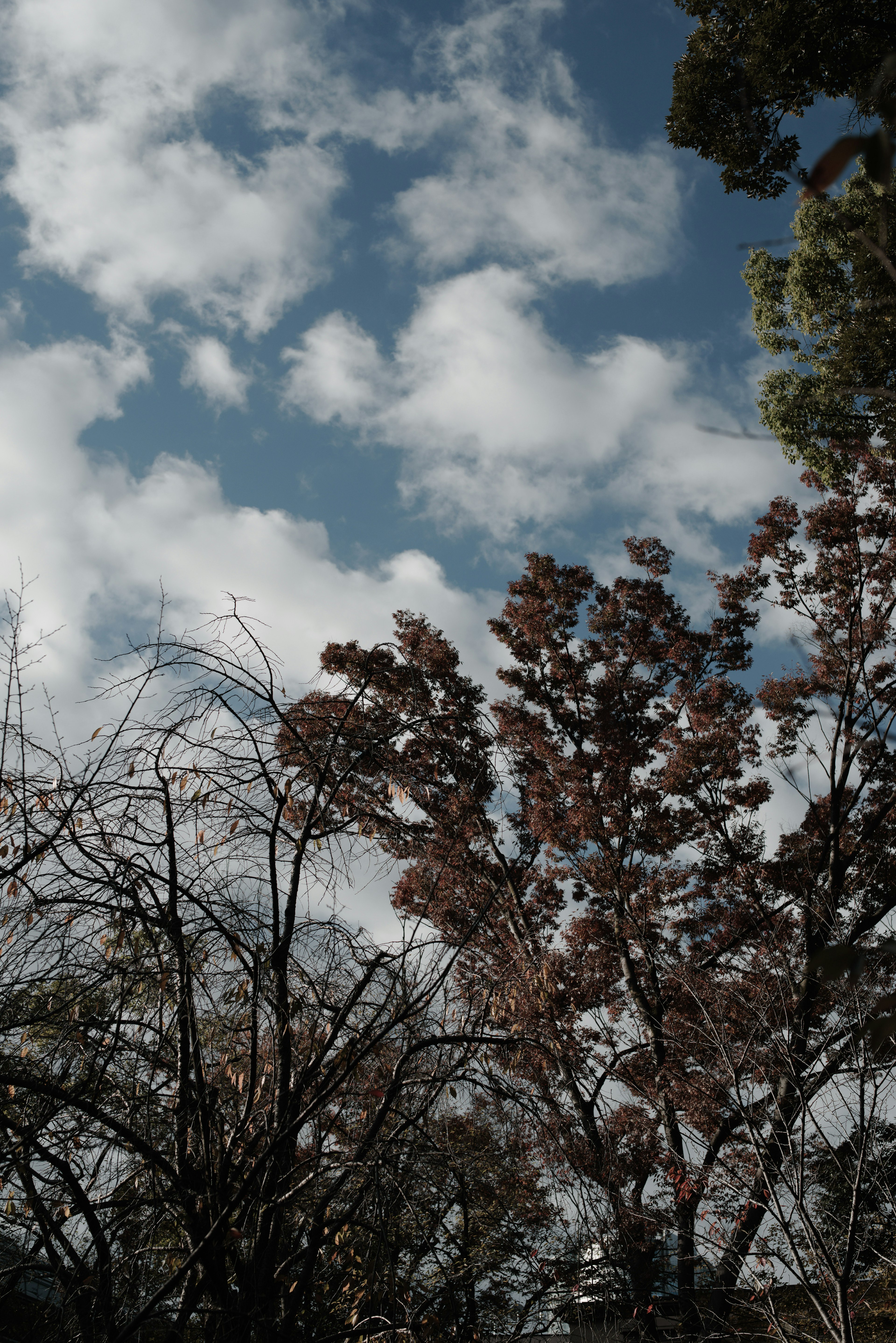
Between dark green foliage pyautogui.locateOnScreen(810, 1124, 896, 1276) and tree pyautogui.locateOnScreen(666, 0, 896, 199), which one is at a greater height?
tree pyautogui.locateOnScreen(666, 0, 896, 199)

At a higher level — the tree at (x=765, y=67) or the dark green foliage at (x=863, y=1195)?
the tree at (x=765, y=67)

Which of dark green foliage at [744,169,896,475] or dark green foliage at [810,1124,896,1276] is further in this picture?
dark green foliage at [744,169,896,475]

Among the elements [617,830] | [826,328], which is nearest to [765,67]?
[826,328]

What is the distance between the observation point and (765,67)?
7656mm

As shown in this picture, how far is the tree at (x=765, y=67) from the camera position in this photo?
7527 millimetres

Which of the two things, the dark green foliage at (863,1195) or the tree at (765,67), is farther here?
the tree at (765,67)

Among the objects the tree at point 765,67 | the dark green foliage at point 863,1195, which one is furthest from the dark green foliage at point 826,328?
the dark green foliage at point 863,1195

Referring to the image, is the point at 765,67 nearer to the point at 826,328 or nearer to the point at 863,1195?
the point at 826,328

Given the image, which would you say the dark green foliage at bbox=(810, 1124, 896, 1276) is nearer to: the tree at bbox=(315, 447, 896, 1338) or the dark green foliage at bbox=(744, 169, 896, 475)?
the tree at bbox=(315, 447, 896, 1338)

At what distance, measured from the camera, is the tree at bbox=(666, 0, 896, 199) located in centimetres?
753

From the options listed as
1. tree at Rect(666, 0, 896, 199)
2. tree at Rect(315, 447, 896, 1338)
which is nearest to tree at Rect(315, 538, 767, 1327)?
tree at Rect(315, 447, 896, 1338)

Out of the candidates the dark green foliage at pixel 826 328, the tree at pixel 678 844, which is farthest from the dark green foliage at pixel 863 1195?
the dark green foliage at pixel 826 328

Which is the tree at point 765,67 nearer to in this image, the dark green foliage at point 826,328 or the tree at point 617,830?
the dark green foliage at point 826,328

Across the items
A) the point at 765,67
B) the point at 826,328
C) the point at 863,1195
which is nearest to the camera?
the point at 863,1195
